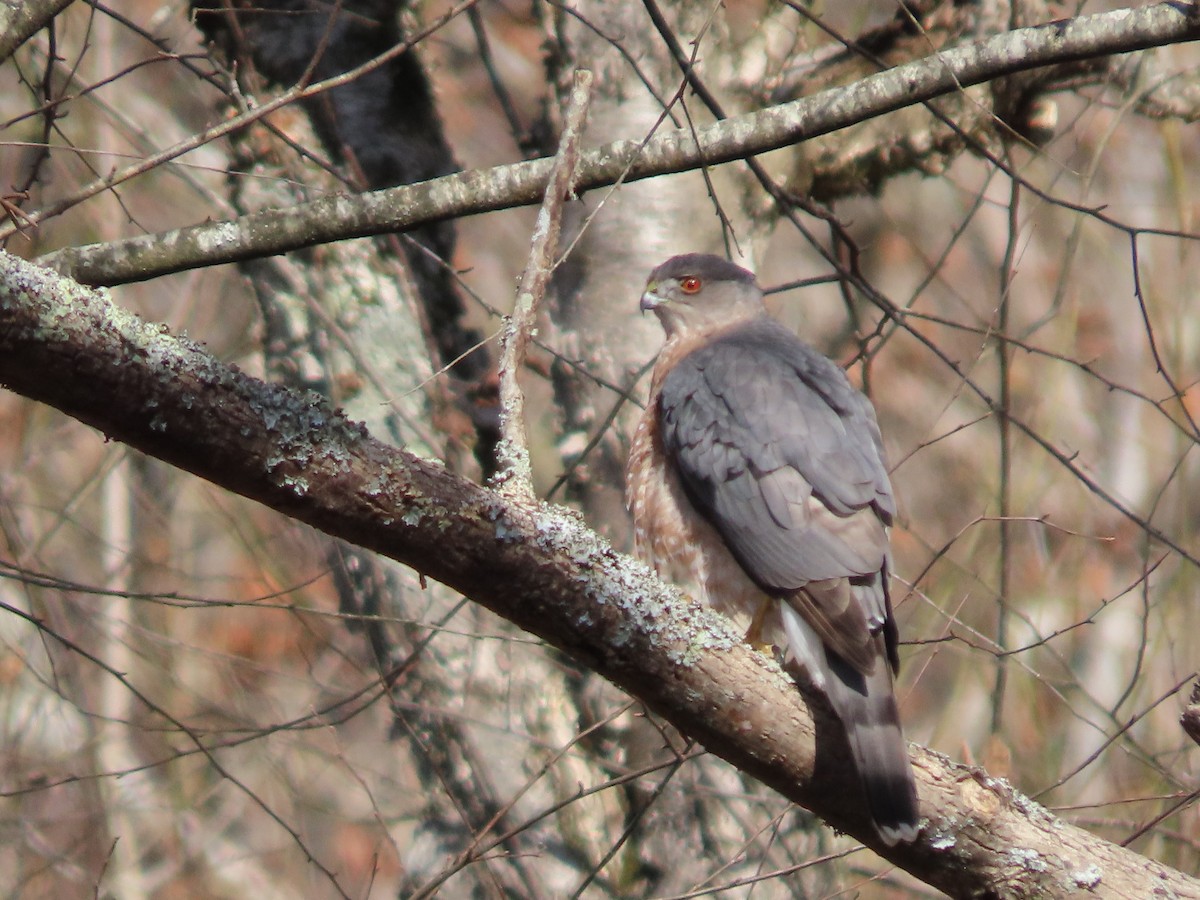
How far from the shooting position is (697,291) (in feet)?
17.5

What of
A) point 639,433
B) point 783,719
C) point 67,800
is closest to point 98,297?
point 783,719

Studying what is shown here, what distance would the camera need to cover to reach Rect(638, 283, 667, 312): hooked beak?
5316 mm

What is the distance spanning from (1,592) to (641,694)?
6.28 meters

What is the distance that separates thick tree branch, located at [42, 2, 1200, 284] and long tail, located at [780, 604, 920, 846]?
1.39m

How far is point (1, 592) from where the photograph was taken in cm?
793

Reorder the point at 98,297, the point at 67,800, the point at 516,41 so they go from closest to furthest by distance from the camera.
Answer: the point at 98,297, the point at 67,800, the point at 516,41

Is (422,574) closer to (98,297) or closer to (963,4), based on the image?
(98,297)

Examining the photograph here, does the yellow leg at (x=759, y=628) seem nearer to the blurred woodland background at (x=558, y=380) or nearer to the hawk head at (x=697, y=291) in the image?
the blurred woodland background at (x=558, y=380)

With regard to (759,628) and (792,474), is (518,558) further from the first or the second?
(759,628)

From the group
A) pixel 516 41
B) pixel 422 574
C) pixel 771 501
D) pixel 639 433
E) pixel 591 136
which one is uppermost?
pixel 516 41

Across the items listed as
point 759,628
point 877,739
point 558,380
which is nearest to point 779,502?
point 759,628

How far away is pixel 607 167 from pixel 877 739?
1614mm

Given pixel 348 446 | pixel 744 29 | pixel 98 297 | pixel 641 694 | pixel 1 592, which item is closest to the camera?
pixel 98 297

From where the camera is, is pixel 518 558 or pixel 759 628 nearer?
pixel 518 558
